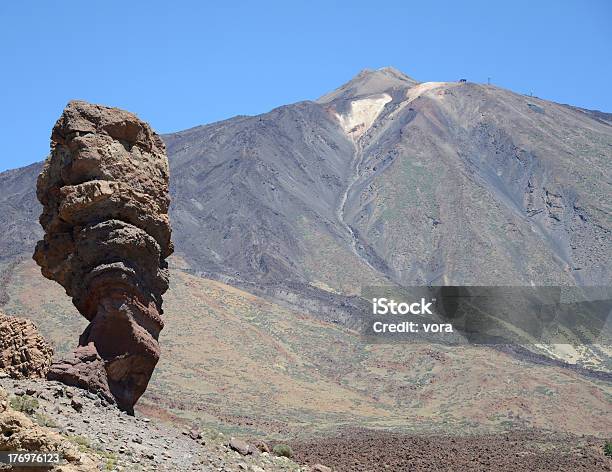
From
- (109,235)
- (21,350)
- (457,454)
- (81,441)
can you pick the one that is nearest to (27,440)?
(81,441)

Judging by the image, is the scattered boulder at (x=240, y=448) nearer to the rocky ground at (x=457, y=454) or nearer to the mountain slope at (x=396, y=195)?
the rocky ground at (x=457, y=454)

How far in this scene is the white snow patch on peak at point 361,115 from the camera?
18250 cm

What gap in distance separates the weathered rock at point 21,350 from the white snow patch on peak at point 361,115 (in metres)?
162

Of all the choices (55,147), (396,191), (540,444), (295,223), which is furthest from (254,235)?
(55,147)

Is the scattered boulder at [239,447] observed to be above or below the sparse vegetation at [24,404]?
above

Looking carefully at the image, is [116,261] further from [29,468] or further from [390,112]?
[390,112]

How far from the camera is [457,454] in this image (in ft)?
120

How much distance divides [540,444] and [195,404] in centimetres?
A: 1954

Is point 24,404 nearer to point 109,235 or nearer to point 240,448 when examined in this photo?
point 109,235

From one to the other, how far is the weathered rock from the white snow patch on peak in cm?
16242

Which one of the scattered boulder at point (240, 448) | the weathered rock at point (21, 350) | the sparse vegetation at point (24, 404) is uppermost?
the weathered rock at point (21, 350)

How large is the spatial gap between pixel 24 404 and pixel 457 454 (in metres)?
23.0

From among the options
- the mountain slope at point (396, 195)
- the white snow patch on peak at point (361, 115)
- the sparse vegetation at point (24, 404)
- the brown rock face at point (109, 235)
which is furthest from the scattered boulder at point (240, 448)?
the white snow patch on peak at point (361, 115)

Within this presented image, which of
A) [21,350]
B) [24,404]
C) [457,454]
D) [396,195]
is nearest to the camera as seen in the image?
[24,404]
